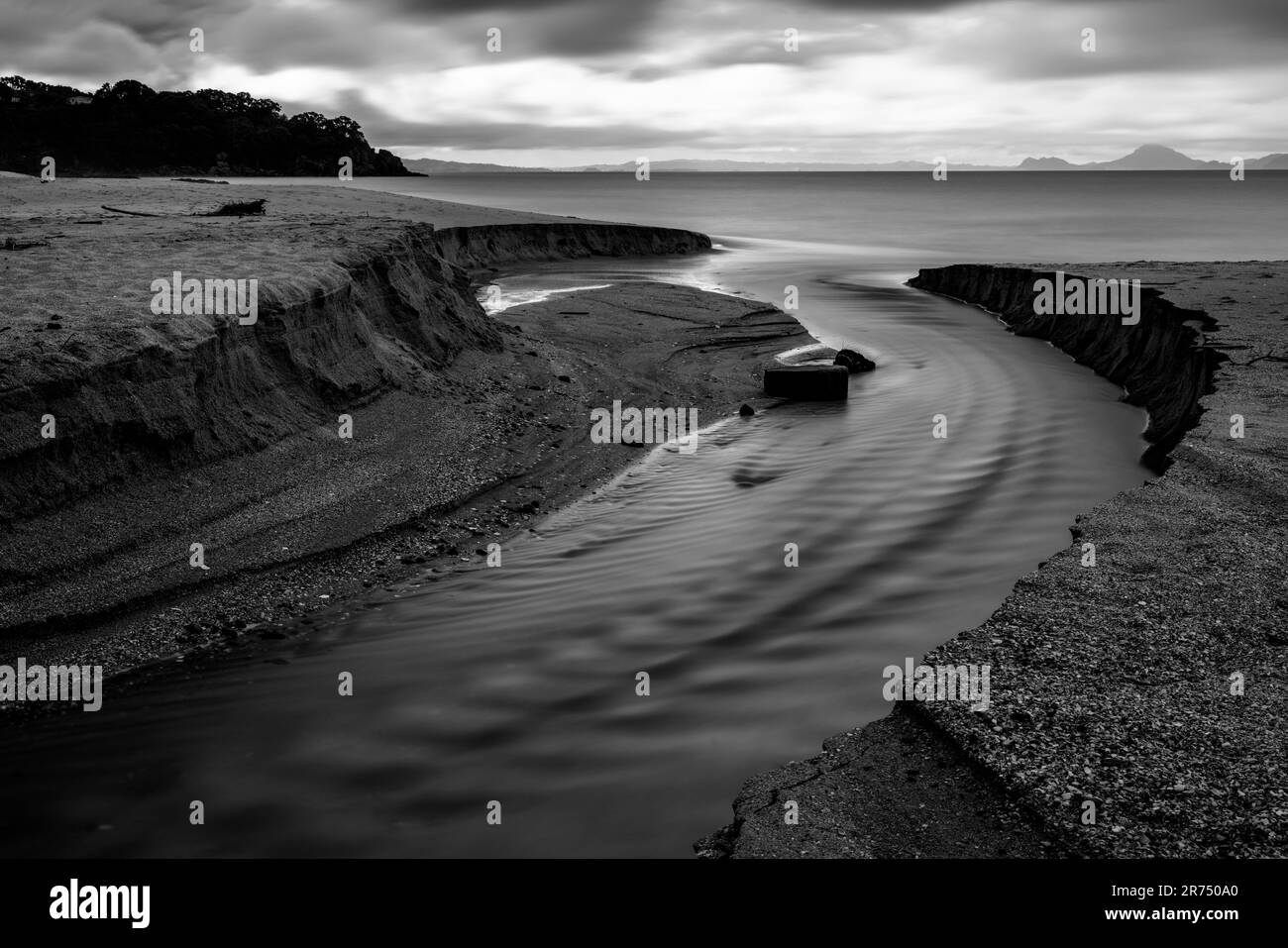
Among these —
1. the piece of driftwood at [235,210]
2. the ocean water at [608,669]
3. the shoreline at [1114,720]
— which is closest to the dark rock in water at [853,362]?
the ocean water at [608,669]

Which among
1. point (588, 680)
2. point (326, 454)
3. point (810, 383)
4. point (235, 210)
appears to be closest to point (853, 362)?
point (810, 383)

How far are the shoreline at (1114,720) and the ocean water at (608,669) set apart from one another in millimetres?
661

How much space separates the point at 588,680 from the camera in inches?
306

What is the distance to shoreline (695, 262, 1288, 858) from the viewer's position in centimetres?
530

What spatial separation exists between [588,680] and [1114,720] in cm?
386

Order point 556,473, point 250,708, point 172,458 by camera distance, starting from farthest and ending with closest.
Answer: point 556,473, point 172,458, point 250,708

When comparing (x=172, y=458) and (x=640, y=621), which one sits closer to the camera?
(x=640, y=621)

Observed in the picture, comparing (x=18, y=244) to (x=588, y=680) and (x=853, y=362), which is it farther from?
(x=853, y=362)

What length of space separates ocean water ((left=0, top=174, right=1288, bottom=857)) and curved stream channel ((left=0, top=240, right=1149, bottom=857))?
2cm

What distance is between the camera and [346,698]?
7.48 meters

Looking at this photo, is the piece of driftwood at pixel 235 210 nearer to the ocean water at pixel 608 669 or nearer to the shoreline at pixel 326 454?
the shoreline at pixel 326 454
